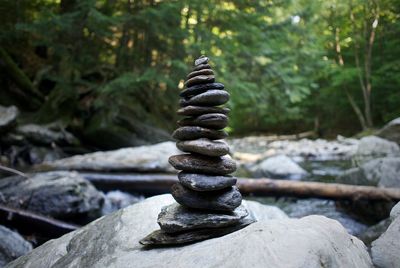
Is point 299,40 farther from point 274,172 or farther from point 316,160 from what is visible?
point 274,172

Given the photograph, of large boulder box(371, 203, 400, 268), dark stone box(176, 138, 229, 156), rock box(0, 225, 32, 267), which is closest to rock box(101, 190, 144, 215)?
rock box(0, 225, 32, 267)

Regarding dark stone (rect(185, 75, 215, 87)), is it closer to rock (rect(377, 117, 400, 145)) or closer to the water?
the water

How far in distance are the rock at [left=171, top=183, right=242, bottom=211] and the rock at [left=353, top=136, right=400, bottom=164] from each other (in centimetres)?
588

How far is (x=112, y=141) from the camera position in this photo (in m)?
11.7

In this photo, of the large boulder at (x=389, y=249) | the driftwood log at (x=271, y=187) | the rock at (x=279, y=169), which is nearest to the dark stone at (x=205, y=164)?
the large boulder at (x=389, y=249)

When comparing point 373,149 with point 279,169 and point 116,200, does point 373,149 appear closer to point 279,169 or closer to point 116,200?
point 279,169

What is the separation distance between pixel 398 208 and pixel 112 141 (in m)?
10.3

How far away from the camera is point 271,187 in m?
6.25

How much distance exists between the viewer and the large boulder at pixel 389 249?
2.21 metres

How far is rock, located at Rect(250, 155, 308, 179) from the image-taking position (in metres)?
8.47

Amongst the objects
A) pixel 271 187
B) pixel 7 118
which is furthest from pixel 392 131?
pixel 7 118

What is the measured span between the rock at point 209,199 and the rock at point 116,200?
13.4ft

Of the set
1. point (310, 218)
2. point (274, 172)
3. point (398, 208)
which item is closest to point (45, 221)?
point (310, 218)

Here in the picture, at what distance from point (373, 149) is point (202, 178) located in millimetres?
7242
